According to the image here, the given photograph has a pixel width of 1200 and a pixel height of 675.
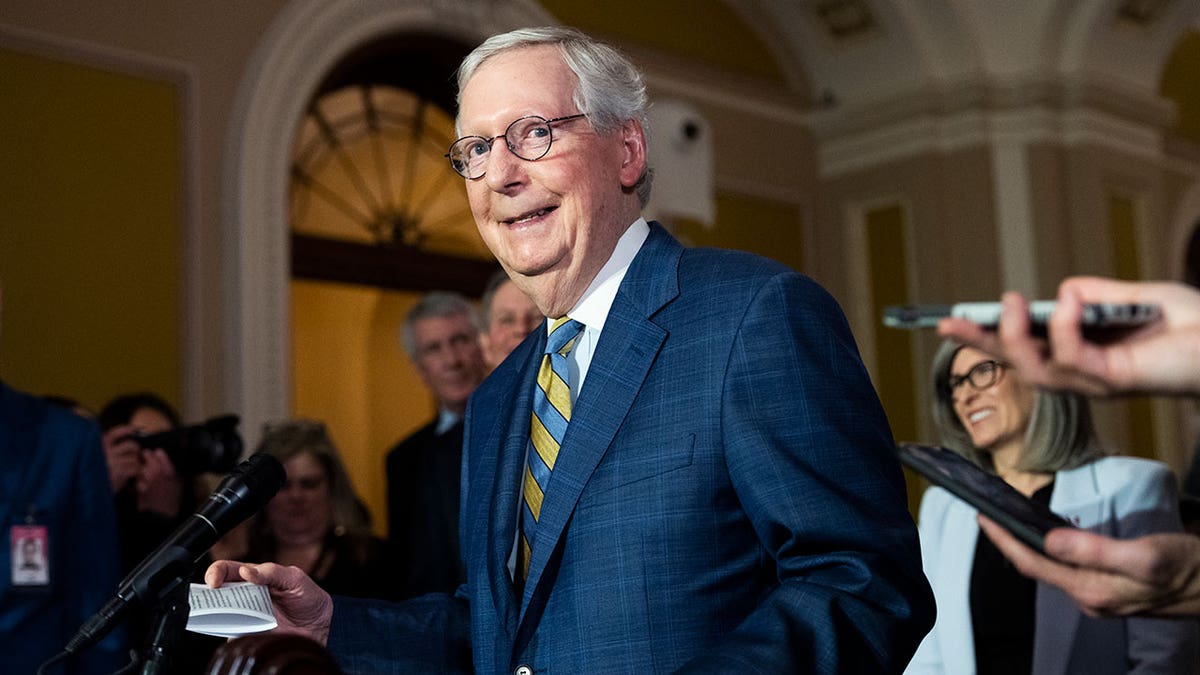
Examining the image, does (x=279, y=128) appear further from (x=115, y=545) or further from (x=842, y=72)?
(x=842, y=72)

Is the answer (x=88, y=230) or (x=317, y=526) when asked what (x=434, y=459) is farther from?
(x=88, y=230)

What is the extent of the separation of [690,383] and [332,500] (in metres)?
2.34

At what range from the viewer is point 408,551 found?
3840mm

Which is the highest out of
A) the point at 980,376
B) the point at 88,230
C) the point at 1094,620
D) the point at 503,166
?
the point at 88,230

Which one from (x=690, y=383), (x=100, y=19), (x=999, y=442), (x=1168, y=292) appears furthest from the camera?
(x=100, y=19)

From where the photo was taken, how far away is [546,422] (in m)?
1.78

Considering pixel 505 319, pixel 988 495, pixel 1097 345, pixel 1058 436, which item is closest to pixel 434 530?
pixel 505 319

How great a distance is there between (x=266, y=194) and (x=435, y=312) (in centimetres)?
138

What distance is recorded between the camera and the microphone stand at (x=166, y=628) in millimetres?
1439

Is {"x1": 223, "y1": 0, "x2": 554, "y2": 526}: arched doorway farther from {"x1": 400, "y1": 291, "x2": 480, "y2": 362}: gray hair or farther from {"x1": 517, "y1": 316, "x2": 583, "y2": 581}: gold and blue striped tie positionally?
{"x1": 517, "y1": 316, "x2": 583, "y2": 581}: gold and blue striped tie

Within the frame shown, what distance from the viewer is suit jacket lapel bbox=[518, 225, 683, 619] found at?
63.6 inches

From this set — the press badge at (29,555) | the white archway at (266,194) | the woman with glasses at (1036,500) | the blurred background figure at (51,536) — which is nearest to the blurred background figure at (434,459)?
the blurred background figure at (51,536)

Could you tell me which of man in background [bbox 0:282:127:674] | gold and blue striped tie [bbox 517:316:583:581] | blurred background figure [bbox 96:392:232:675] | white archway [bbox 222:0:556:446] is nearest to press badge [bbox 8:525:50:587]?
man in background [bbox 0:282:127:674]

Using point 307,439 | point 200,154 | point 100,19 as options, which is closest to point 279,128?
point 200,154
